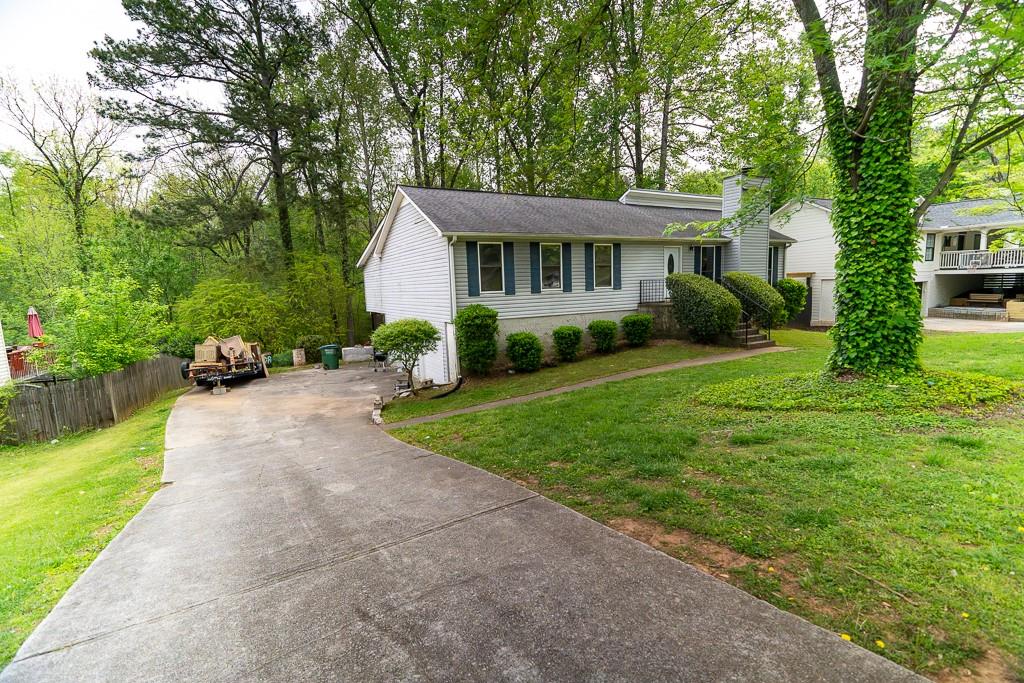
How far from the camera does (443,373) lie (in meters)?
13.4

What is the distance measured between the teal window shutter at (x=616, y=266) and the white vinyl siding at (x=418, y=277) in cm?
565

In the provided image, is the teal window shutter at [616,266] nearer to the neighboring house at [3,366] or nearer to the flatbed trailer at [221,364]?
the flatbed trailer at [221,364]

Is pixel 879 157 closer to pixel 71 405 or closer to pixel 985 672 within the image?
pixel 985 672

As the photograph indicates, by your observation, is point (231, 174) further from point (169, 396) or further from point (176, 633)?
point (176, 633)

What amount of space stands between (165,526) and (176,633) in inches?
96.3

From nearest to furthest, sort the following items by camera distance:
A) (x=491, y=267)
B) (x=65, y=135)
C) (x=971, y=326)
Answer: (x=491, y=267) → (x=971, y=326) → (x=65, y=135)

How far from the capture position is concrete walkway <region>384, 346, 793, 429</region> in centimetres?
959

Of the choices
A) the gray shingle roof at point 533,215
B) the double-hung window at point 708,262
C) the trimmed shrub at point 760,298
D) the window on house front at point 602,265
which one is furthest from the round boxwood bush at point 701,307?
the double-hung window at point 708,262

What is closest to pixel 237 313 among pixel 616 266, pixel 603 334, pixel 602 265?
pixel 602 265

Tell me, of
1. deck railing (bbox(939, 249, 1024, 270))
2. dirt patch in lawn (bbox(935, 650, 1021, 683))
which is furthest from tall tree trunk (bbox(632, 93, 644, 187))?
dirt patch in lawn (bbox(935, 650, 1021, 683))

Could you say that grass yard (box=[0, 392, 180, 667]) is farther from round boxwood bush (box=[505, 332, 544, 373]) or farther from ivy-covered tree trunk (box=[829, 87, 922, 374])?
ivy-covered tree trunk (box=[829, 87, 922, 374])

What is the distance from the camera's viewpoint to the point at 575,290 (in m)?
14.0

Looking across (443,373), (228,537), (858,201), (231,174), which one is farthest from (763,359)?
(231,174)

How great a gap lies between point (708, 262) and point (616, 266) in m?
4.58
